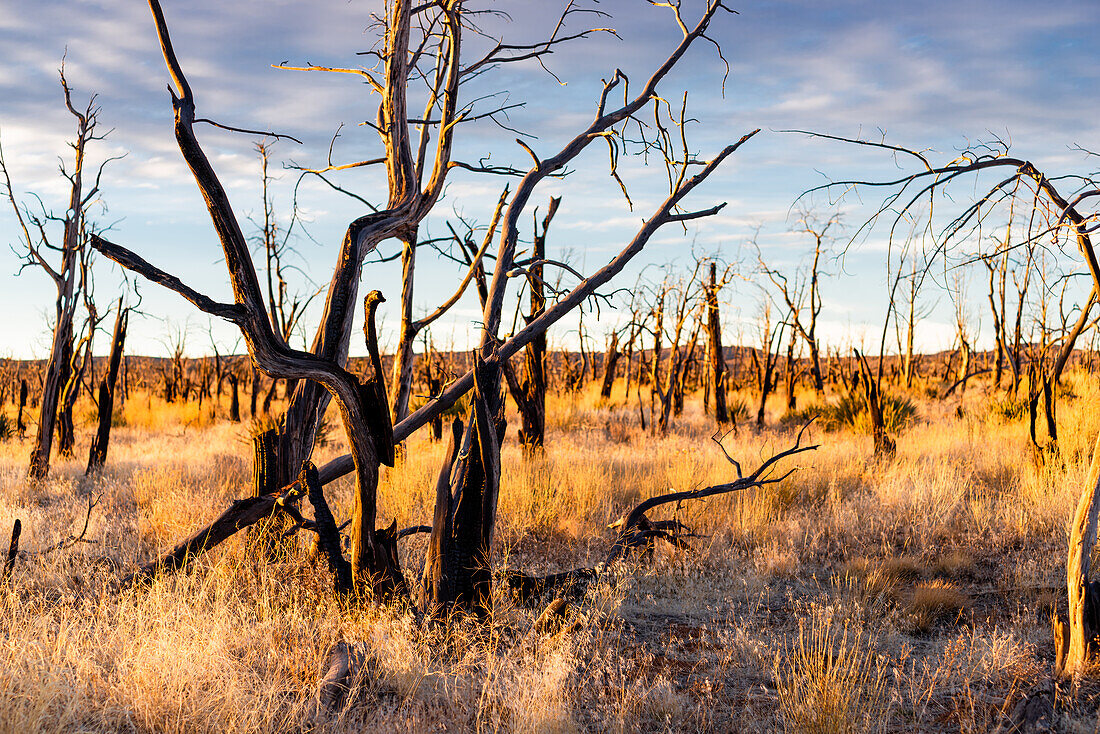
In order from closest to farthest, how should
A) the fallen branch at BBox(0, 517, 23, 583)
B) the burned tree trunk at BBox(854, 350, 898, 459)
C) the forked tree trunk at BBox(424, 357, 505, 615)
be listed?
the forked tree trunk at BBox(424, 357, 505, 615)
the fallen branch at BBox(0, 517, 23, 583)
the burned tree trunk at BBox(854, 350, 898, 459)

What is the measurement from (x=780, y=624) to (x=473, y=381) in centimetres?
259

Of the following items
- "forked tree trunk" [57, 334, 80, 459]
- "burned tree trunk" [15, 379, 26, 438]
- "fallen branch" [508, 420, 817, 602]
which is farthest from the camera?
"burned tree trunk" [15, 379, 26, 438]

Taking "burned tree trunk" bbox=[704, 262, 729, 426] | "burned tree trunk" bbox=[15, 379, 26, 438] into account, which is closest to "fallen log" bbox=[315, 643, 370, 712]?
"burned tree trunk" bbox=[704, 262, 729, 426]

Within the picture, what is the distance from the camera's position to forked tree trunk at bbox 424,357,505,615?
4367 millimetres

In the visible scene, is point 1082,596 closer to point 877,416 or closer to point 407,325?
point 407,325

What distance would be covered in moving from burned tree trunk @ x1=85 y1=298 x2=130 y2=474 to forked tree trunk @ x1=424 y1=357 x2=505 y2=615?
848 centimetres

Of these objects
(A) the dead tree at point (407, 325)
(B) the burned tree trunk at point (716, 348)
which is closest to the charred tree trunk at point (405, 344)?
(A) the dead tree at point (407, 325)

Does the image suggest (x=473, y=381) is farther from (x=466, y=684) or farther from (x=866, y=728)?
(x=866, y=728)

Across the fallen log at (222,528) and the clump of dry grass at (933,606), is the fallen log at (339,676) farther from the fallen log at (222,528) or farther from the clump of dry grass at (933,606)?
the clump of dry grass at (933,606)

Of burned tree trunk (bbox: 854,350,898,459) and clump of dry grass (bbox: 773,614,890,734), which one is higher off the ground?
burned tree trunk (bbox: 854,350,898,459)

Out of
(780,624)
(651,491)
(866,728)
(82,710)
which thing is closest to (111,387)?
(651,491)

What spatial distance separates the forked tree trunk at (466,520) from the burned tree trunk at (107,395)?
848 cm

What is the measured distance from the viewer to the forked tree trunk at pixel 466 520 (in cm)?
437

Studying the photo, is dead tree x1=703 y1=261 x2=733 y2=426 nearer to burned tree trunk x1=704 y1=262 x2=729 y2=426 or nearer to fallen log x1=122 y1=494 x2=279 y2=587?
burned tree trunk x1=704 y1=262 x2=729 y2=426
